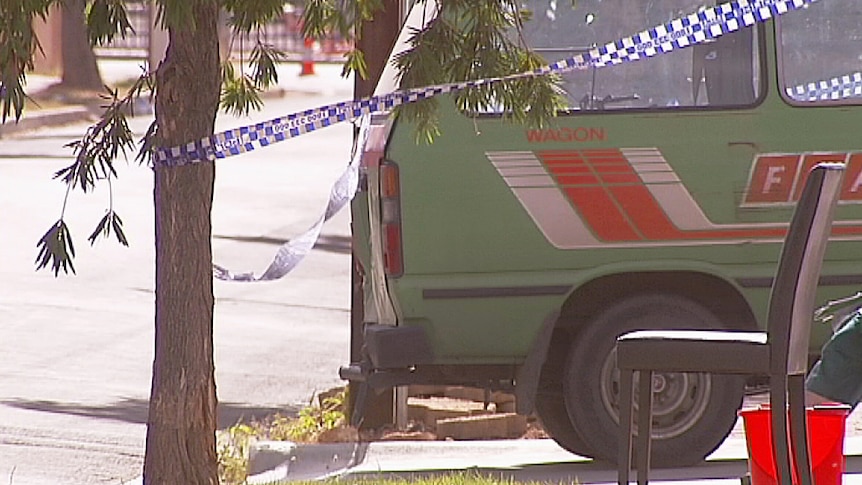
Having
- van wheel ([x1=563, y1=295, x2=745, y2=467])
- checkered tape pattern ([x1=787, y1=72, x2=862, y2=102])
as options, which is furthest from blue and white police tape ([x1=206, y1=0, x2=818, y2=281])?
van wheel ([x1=563, y1=295, x2=745, y2=467])

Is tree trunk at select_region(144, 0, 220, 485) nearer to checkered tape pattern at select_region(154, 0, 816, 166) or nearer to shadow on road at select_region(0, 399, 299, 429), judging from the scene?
checkered tape pattern at select_region(154, 0, 816, 166)

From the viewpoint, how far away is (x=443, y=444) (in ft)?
26.7

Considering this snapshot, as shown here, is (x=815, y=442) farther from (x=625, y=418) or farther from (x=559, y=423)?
(x=559, y=423)

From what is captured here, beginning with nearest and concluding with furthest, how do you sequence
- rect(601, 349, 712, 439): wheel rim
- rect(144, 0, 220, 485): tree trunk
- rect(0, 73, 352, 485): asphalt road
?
1. rect(144, 0, 220, 485): tree trunk
2. rect(601, 349, 712, 439): wheel rim
3. rect(0, 73, 352, 485): asphalt road

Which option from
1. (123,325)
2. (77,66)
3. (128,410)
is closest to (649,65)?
(128,410)

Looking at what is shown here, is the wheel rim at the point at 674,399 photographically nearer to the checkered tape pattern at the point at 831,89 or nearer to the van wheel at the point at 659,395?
the van wheel at the point at 659,395

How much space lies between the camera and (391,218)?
749 cm

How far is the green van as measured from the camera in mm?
7441

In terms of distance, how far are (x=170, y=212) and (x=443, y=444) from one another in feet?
9.47

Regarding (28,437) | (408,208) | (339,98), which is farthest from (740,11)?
(339,98)

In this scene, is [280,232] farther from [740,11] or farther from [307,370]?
[740,11]

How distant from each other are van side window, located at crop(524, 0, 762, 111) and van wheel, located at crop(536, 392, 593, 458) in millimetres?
1288

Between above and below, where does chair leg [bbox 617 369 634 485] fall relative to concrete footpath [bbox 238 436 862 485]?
above

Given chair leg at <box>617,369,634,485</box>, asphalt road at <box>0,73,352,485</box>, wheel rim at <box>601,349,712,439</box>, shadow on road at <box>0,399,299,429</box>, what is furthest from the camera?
shadow on road at <box>0,399,299,429</box>
